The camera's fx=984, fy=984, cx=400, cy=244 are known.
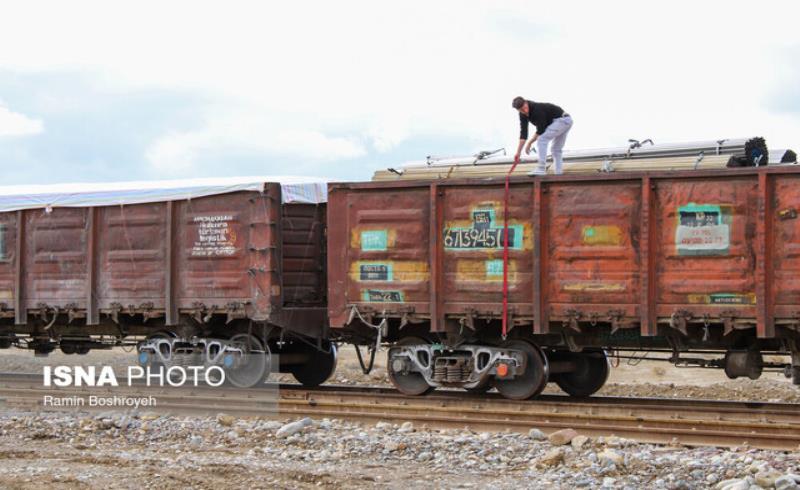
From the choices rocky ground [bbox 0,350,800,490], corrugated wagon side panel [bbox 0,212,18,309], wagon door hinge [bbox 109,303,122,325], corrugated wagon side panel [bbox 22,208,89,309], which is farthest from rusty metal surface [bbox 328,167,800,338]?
corrugated wagon side panel [bbox 0,212,18,309]

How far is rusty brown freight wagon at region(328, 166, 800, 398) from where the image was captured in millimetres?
11188

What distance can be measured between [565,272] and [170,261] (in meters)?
6.06

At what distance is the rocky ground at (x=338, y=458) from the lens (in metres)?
8.00

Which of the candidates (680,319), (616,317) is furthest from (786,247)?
(616,317)

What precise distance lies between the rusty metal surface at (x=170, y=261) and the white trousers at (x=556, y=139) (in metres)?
3.79

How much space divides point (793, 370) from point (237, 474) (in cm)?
685

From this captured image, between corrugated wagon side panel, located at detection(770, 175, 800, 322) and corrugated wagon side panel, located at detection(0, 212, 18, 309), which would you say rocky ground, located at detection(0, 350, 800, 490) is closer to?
corrugated wagon side panel, located at detection(770, 175, 800, 322)

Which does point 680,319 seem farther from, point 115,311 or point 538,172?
point 115,311

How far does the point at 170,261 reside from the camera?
1466 cm

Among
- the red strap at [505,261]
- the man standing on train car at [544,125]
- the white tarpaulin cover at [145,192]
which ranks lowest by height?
the red strap at [505,261]

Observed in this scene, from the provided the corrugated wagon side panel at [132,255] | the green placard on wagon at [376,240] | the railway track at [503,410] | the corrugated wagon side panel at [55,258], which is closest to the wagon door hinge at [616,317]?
the railway track at [503,410]

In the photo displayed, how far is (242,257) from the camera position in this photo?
14203 millimetres

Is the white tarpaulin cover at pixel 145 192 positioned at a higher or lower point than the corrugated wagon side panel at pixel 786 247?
higher

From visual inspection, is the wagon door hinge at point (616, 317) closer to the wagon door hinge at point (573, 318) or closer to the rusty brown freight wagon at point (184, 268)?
the wagon door hinge at point (573, 318)
